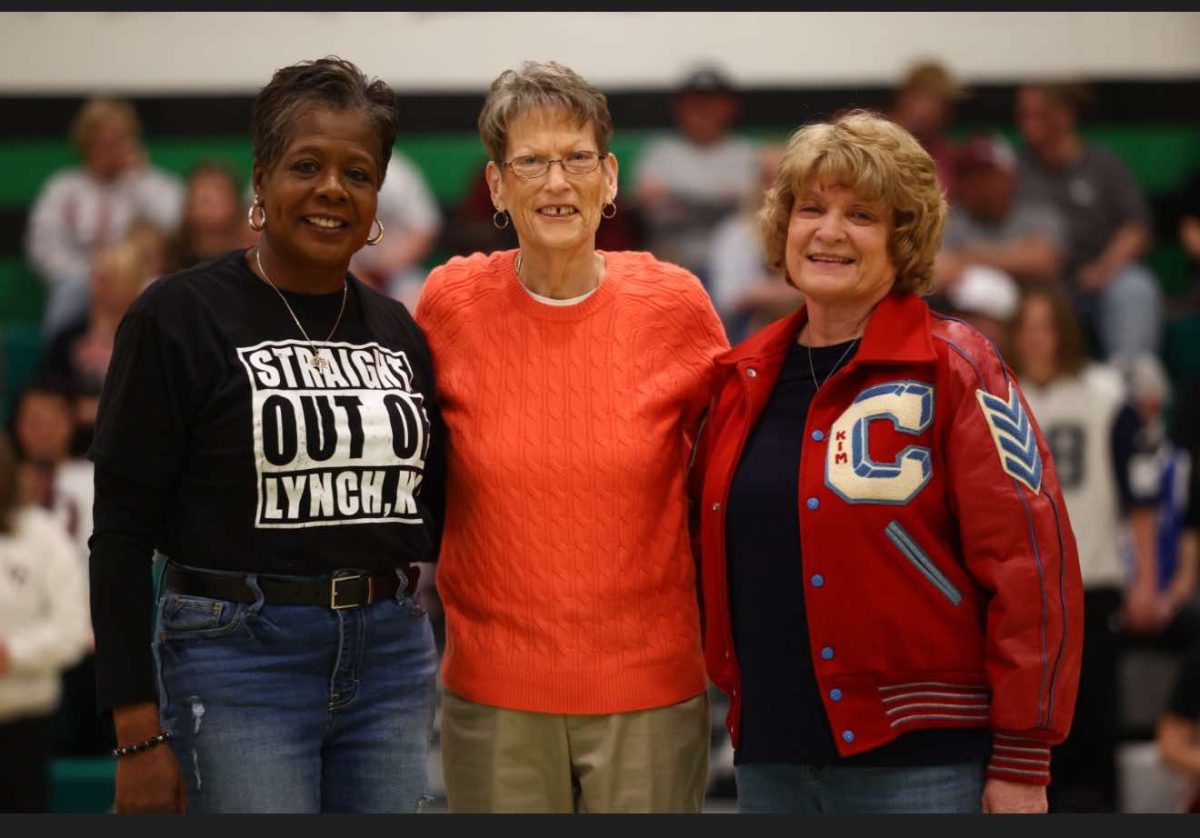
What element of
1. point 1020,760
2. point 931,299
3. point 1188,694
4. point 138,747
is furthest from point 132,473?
point 931,299

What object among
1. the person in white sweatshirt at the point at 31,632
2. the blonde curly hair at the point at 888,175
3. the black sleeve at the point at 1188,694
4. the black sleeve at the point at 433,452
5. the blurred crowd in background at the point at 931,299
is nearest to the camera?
the blonde curly hair at the point at 888,175

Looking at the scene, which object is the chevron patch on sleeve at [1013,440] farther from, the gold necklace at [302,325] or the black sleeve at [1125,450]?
the black sleeve at [1125,450]

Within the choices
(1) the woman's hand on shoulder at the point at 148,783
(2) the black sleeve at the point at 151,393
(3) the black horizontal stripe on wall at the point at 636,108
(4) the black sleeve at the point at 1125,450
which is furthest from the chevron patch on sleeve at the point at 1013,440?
(3) the black horizontal stripe on wall at the point at 636,108

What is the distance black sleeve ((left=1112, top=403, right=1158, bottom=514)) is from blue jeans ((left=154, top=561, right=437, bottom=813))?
325 cm

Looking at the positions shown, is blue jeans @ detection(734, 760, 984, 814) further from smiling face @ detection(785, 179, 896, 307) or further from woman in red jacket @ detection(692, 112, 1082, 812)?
smiling face @ detection(785, 179, 896, 307)

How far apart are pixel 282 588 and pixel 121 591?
23 cm

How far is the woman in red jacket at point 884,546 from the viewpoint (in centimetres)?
238

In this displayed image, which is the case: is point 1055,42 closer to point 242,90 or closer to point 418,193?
point 418,193

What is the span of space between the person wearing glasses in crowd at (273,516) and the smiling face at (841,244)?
0.67 meters

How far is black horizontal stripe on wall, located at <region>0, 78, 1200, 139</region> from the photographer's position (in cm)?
672

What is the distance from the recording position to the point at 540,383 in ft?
8.75

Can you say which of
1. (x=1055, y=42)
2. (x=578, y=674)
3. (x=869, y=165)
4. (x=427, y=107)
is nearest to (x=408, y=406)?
(x=578, y=674)

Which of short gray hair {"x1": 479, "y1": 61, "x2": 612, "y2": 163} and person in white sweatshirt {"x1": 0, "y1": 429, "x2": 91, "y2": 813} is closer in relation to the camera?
short gray hair {"x1": 479, "y1": 61, "x2": 612, "y2": 163}

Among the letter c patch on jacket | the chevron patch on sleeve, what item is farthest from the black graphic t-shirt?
the chevron patch on sleeve
